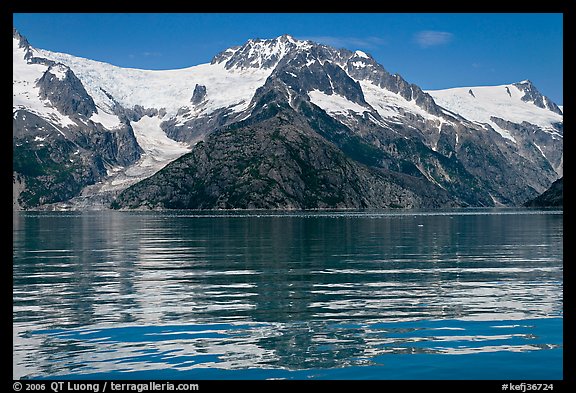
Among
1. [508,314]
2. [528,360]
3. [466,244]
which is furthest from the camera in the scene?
[466,244]

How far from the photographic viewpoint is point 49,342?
146 feet

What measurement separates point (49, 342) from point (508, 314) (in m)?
31.9

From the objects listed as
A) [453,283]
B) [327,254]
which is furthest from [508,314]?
[327,254]

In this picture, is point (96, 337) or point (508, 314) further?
point (508, 314)

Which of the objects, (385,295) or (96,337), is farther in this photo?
(385,295)

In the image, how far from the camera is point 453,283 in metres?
73.8
